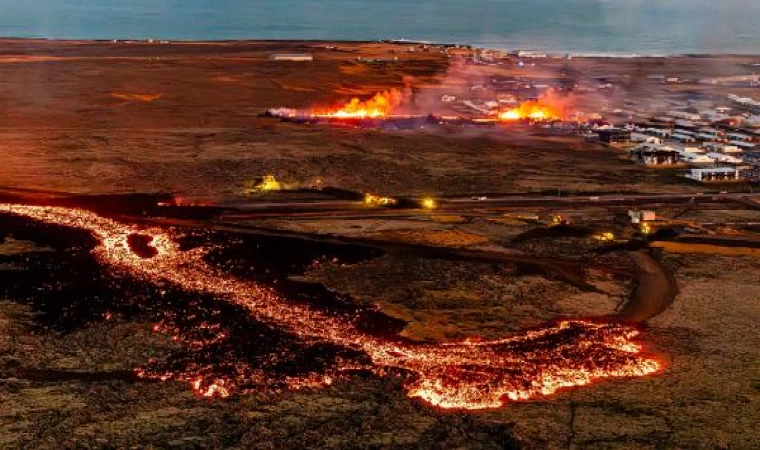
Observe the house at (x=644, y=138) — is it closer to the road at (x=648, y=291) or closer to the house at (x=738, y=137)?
the house at (x=738, y=137)

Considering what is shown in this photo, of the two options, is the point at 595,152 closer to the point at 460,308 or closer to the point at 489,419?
the point at 460,308

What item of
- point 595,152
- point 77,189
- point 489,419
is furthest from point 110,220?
point 595,152

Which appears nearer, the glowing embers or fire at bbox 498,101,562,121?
the glowing embers

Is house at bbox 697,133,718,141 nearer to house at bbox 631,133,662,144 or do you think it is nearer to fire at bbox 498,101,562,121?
house at bbox 631,133,662,144

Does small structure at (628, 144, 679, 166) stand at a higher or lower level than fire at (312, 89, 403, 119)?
lower

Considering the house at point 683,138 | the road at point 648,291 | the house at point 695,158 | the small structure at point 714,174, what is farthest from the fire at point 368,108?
the road at point 648,291

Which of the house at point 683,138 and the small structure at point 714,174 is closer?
the small structure at point 714,174

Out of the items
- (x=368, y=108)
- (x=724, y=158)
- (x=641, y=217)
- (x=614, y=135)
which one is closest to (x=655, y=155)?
(x=724, y=158)

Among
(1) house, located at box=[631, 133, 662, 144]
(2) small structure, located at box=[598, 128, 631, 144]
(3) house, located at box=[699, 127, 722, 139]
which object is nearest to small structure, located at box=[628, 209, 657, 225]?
(1) house, located at box=[631, 133, 662, 144]
